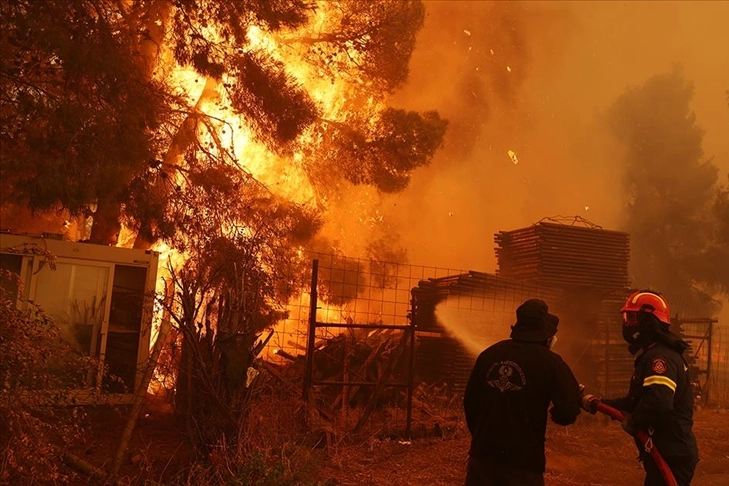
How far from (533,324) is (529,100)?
29.2 meters

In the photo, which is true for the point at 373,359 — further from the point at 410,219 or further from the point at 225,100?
the point at 410,219

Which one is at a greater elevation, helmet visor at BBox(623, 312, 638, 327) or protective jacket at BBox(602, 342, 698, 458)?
helmet visor at BBox(623, 312, 638, 327)

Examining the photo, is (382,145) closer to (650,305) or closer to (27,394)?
(27,394)

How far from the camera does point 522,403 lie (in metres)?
4.27

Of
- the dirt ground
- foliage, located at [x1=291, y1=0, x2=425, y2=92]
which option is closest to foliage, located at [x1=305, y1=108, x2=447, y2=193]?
foliage, located at [x1=291, y1=0, x2=425, y2=92]

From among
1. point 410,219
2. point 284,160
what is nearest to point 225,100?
point 284,160

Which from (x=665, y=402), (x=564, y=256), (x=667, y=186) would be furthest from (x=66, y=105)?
(x=667, y=186)

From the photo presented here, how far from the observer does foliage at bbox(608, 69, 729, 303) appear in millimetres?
32719

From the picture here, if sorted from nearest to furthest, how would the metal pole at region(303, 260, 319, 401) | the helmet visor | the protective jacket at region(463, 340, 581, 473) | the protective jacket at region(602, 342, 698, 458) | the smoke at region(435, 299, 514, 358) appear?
the protective jacket at region(463, 340, 581, 473) → the protective jacket at region(602, 342, 698, 458) → the helmet visor → the metal pole at region(303, 260, 319, 401) → the smoke at region(435, 299, 514, 358)

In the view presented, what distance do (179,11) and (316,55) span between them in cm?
514

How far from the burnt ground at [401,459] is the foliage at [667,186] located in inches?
889

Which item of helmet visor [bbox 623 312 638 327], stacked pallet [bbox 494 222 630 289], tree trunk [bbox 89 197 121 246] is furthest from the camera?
stacked pallet [bbox 494 222 630 289]

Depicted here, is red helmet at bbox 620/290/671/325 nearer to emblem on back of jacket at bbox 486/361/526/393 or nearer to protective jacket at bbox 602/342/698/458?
protective jacket at bbox 602/342/698/458

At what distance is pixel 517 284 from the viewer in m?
14.6
